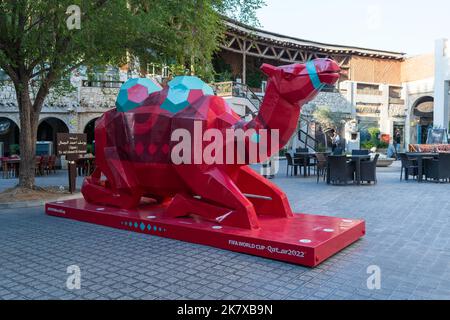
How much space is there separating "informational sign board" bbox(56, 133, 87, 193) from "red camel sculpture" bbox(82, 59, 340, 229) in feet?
9.73

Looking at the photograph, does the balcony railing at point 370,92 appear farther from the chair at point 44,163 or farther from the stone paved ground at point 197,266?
the stone paved ground at point 197,266

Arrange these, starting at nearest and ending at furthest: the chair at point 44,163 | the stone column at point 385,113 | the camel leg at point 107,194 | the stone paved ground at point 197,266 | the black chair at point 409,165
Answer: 1. the stone paved ground at point 197,266
2. the camel leg at point 107,194
3. the black chair at point 409,165
4. the chair at point 44,163
5. the stone column at point 385,113

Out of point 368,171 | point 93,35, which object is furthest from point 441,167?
point 93,35

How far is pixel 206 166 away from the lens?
→ 17.9ft

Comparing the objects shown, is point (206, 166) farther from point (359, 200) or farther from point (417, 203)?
point (417, 203)

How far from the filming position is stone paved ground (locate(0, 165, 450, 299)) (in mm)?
3582

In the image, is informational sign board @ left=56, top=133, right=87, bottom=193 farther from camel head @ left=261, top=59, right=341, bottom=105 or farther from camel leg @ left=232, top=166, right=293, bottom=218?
camel head @ left=261, top=59, right=341, bottom=105

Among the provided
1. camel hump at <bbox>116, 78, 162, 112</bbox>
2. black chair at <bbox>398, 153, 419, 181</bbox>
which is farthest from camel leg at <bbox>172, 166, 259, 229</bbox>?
black chair at <bbox>398, 153, 419, 181</bbox>

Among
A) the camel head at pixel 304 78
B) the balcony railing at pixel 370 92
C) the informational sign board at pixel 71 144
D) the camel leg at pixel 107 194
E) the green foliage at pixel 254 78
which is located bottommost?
the camel leg at pixel 107 194

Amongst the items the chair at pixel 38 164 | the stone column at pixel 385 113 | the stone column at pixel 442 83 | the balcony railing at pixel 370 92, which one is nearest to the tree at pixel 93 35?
the chair at pixel 38 164

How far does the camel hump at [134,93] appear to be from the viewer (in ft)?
21.2

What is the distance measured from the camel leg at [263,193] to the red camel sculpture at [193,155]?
15mm
